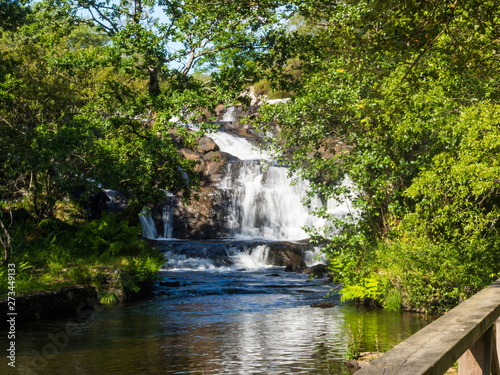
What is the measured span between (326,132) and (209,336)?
6.24 m

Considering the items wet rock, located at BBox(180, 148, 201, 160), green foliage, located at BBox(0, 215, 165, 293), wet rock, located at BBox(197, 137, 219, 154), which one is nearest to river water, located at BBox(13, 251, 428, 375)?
green foliage, located at BBox(0, 215, 165, 293)

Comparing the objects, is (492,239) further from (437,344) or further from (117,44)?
(117,44)

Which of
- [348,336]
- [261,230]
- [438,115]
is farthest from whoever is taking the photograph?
[261,230]

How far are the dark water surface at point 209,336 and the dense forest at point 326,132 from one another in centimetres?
155

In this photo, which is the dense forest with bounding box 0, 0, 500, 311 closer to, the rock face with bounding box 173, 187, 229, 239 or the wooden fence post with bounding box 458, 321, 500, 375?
the wooden fence post with bounding box 458, 321, 500, 375

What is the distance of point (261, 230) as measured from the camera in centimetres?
3331

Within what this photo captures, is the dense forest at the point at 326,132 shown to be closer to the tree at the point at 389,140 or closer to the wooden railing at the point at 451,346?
the tree at the point at 389,140

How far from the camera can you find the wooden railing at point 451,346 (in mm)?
1959

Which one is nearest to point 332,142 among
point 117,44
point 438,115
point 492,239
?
point 438,115

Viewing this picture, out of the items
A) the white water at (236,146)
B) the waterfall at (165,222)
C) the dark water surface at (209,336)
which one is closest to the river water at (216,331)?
the dark water surface at (209,336)

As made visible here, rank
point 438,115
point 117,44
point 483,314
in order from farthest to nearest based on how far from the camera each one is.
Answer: point 117,44 → point 438,115 → point 483,314

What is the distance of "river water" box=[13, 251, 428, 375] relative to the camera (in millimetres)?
8812

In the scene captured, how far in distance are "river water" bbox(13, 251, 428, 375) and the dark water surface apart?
17 millimetres

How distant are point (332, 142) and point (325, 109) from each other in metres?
1.20
